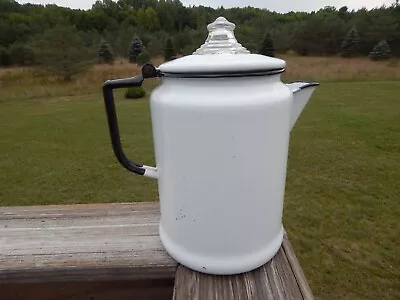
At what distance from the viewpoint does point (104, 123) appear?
5.38 meters

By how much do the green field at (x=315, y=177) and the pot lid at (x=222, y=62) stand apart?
1544 millimetres

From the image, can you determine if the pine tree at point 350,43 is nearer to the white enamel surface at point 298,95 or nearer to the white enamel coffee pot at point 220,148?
the white enamel surface at point 298,95

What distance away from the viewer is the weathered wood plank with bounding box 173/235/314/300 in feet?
2.22

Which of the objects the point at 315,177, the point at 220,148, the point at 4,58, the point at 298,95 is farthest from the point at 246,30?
the point at 220,148

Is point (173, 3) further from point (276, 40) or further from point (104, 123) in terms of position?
point (104, 123)

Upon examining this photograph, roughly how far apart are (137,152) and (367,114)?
4198 mm

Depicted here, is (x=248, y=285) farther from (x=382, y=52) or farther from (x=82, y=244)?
(x=382, y=52)

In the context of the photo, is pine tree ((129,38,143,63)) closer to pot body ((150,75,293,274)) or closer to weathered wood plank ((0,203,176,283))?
weathered wood plank ((0,203,176,283))

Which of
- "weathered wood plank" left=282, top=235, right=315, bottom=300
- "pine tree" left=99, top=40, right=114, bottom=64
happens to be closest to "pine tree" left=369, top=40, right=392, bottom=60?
"pine tree" left=99, top=40, right=114, bottom=64

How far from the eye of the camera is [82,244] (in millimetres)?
870

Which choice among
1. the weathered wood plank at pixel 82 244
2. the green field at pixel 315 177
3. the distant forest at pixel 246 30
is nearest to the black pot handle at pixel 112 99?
the weathered wood plank at pixel 82 244

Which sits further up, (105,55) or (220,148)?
(220,148)

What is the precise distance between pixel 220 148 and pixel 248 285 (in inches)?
13.4

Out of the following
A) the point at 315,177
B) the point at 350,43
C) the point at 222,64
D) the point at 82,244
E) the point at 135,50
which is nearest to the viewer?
the point at 222,64
